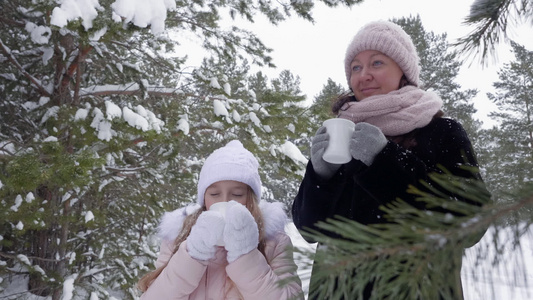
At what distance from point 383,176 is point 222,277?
4.06 ft

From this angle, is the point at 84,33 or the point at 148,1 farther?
the point at 148,1

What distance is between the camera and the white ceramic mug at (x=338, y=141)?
1.32 meters

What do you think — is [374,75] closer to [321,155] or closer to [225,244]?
[321,155]

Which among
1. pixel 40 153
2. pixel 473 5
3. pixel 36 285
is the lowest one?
pixel 36 285

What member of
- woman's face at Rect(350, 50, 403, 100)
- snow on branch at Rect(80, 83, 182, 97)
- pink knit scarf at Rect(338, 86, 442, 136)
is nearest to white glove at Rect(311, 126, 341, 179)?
pink knit scarf at Rect(338, 86, 442, 136)

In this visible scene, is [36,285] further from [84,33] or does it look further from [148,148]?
[84,33]

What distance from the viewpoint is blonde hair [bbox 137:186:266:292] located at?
220 centimetres

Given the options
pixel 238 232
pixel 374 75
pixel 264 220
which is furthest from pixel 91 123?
pixel 374 75

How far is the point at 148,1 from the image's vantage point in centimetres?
365

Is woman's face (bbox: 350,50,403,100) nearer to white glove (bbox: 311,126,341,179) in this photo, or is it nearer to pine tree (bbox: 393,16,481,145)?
white glove (bbox: 311,126,341,179)

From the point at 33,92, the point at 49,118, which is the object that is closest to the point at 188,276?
the point at 49,118

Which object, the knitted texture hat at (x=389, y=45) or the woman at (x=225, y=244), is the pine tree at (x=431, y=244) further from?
the knitted texture hat at (x=389, y=45)

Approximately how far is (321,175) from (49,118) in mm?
4343

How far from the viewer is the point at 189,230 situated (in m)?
2.35
